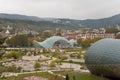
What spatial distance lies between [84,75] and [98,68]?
9.10 ft

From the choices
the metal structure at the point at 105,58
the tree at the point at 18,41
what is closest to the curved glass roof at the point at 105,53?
the metal structure at the point at 105,58

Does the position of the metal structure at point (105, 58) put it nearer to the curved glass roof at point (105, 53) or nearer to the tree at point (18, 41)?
the curved glass roof at point (105, 53)

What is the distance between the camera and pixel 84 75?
108 ft

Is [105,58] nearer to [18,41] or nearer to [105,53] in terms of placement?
[105,53]

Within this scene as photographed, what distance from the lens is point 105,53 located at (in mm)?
30500

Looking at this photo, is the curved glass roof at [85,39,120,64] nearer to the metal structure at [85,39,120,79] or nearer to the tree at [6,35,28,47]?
the metal structure at [85,39,120,79]

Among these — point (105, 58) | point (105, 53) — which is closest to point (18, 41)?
point (105, 53)

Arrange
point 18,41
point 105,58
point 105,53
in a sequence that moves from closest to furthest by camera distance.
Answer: point 105,58
point 105,53
point 18,41

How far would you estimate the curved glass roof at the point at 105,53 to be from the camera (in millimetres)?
29753

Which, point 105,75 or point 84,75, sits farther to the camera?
point 84,75

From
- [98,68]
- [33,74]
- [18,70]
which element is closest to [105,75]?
[98,68]

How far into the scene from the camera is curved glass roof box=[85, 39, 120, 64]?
2975 cm

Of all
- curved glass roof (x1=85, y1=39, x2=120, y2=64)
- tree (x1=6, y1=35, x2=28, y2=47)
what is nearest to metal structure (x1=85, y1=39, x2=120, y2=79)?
curved glass roof (x1=85, y1=39, x2=120, y2=64)

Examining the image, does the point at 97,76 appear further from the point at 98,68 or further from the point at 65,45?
the point at 65,45
